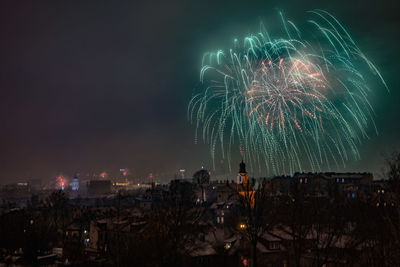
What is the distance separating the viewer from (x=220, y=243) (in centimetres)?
4088

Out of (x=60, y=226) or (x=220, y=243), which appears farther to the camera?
(x=60, y=226)

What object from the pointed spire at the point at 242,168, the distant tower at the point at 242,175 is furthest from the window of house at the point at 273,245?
the pointed spire at the point at 242,168

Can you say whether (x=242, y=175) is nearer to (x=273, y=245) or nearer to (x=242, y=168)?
(x=242, y=168)

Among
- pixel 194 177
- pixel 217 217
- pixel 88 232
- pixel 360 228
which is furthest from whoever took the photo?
pixel 194 177

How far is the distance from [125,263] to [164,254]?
474cm

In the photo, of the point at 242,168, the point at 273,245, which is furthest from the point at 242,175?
the point at 273,245

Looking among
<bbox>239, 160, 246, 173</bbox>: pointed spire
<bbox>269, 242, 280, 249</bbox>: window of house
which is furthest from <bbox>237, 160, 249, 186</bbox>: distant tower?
<bbox>269, 242, 280, 249</bbox>: window of house

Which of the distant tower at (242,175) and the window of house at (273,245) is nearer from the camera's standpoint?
the window of house at (273,245)

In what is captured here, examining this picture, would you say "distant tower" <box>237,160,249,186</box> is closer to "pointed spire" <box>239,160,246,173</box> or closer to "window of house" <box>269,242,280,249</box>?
"pointed spire" <box>239,160,246,173</box>

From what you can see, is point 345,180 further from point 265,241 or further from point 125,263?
point 125,263

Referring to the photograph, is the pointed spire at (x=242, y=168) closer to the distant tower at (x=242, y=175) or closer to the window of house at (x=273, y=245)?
the distant tower at (x=242, y=175)

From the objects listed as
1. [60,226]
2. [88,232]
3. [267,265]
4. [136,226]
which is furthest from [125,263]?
[60,226]

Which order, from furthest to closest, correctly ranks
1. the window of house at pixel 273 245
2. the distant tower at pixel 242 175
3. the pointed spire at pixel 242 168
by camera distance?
the pointed spire at pixel 242 168
the distant tower at pixel 242 175
the window of house at pixel 273 245

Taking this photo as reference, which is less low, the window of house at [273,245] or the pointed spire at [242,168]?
the pointed spire at [242,168]
